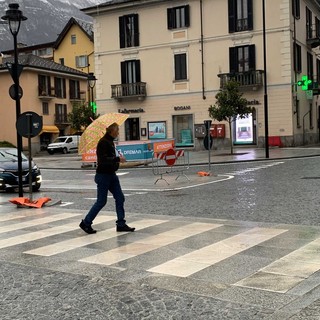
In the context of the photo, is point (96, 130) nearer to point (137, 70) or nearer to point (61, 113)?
point (137, 70)

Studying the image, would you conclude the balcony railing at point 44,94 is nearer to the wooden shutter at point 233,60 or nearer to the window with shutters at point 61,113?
the window with shutters at point 61,113

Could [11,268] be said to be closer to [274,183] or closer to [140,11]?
[274,183]

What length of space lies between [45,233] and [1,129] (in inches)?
1882

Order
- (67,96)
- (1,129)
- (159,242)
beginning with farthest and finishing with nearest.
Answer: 1. (67,96)
2. (1,129)
3. (159,242)

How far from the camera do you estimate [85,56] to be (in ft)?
222

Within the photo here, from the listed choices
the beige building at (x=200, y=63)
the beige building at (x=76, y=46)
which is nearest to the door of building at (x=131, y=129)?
the beige building at (x=200, y=63)

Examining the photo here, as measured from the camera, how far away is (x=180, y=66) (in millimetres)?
38438

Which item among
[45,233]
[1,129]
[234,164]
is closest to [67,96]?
[1,129]

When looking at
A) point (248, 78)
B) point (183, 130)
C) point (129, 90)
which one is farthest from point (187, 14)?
point (183, 130)

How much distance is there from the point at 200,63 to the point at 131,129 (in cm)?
773

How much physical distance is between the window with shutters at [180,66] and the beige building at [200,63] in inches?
2.9

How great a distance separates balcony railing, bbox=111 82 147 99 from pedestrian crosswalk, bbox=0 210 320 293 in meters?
29.9

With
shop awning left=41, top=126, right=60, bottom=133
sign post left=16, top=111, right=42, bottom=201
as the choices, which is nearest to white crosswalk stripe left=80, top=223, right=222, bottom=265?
sign post left=16, top=111, right=42, bottom=201

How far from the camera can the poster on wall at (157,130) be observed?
39469 millimetres
